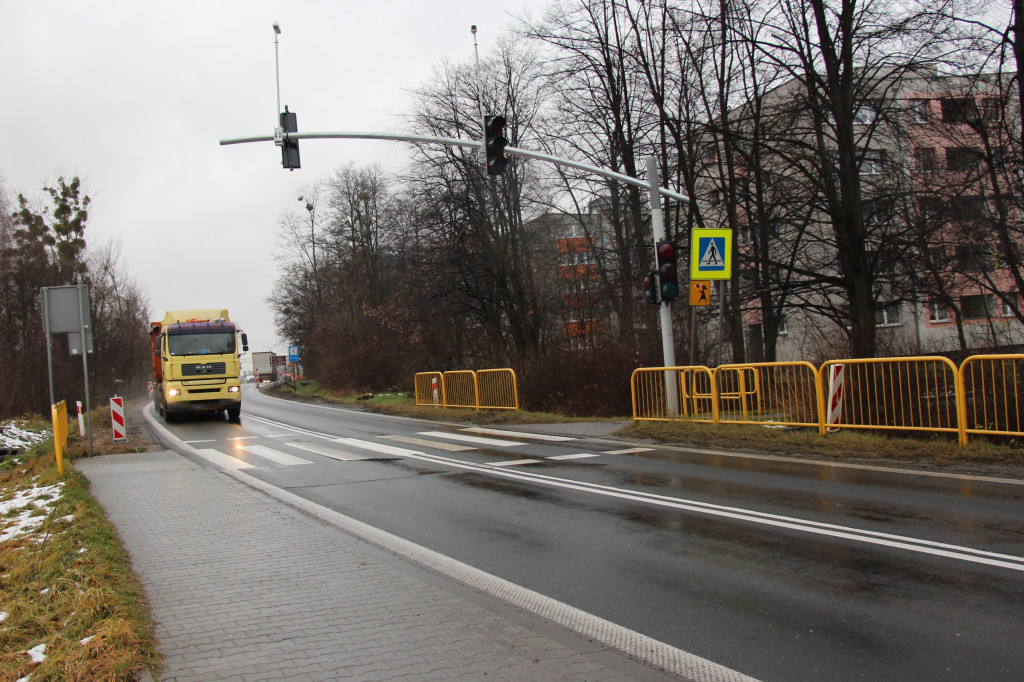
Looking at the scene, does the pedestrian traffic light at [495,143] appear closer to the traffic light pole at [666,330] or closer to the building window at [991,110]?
the traffic light pole at [666,330]

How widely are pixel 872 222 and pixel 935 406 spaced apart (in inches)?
384

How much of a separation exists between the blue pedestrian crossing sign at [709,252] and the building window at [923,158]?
7.98 meters

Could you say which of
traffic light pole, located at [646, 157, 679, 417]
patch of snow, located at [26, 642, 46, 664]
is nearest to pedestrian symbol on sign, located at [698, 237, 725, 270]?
traffic light pole, located at [646, 157, 679, 417]

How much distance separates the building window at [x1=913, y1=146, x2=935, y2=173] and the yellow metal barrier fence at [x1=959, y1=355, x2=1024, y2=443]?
34.5ft

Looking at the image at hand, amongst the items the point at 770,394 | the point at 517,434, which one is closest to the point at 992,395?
the point at 770,394

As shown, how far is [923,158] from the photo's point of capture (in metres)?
19.3

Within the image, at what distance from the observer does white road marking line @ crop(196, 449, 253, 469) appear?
1325 centimetres

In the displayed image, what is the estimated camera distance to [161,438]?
19984mm

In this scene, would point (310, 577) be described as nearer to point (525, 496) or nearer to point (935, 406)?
point (525, 496)

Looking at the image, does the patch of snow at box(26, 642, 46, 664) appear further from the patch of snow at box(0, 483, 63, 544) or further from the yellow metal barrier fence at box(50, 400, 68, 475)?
the yellow metal barrier fence at box(50, 400, 68, 475)

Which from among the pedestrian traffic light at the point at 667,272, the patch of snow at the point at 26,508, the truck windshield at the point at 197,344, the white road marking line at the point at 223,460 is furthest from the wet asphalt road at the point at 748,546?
the truck windshield at the point at 197,344

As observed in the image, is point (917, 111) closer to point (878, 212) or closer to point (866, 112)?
point (866, 112)

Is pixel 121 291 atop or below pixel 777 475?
atop

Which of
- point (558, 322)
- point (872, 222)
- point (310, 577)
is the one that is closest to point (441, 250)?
point (558, 322)
